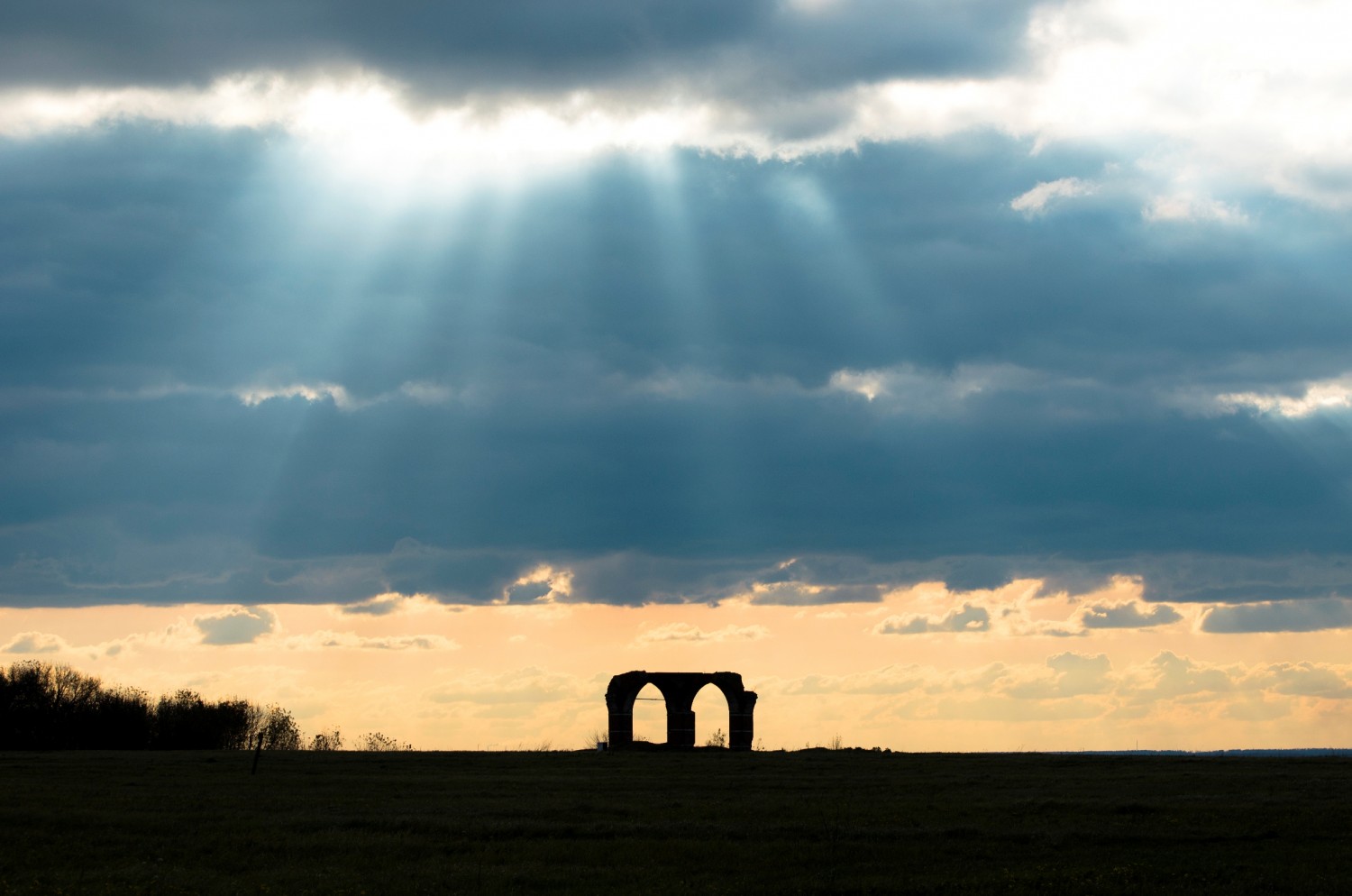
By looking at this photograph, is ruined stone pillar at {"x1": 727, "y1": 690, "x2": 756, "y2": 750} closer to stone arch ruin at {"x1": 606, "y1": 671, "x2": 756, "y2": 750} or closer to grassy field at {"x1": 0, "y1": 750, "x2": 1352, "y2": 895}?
stone arch ruin at {"x1": 606, "y1": 671, "x2": 756, "y2": 750}

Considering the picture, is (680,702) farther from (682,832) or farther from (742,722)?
(682,832)

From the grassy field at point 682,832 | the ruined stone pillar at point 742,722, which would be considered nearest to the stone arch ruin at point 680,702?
the ruined stone pillar at point 742,722

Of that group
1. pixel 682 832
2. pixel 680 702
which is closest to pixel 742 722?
pixel 680 702

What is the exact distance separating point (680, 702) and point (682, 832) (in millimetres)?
45126

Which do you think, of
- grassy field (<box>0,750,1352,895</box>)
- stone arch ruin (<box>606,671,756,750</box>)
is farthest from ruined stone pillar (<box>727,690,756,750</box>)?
grassy field (<box>0,750,1352,895</box>)

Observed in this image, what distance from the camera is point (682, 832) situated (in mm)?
33250

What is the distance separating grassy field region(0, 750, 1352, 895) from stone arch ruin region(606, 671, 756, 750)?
27043 mm

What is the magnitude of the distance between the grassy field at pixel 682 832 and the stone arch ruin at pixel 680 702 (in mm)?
27043

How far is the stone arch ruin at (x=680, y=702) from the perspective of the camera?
77562 millimetres

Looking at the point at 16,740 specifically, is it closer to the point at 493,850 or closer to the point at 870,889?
the point at 493,850

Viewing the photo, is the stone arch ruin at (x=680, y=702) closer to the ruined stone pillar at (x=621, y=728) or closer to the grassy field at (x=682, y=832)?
the ruined stone pillar at (x=621, y=728)

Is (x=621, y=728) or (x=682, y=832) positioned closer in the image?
(x=682, y=832)

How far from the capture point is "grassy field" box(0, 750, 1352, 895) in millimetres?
26891

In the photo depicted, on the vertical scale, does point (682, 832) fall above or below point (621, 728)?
below
